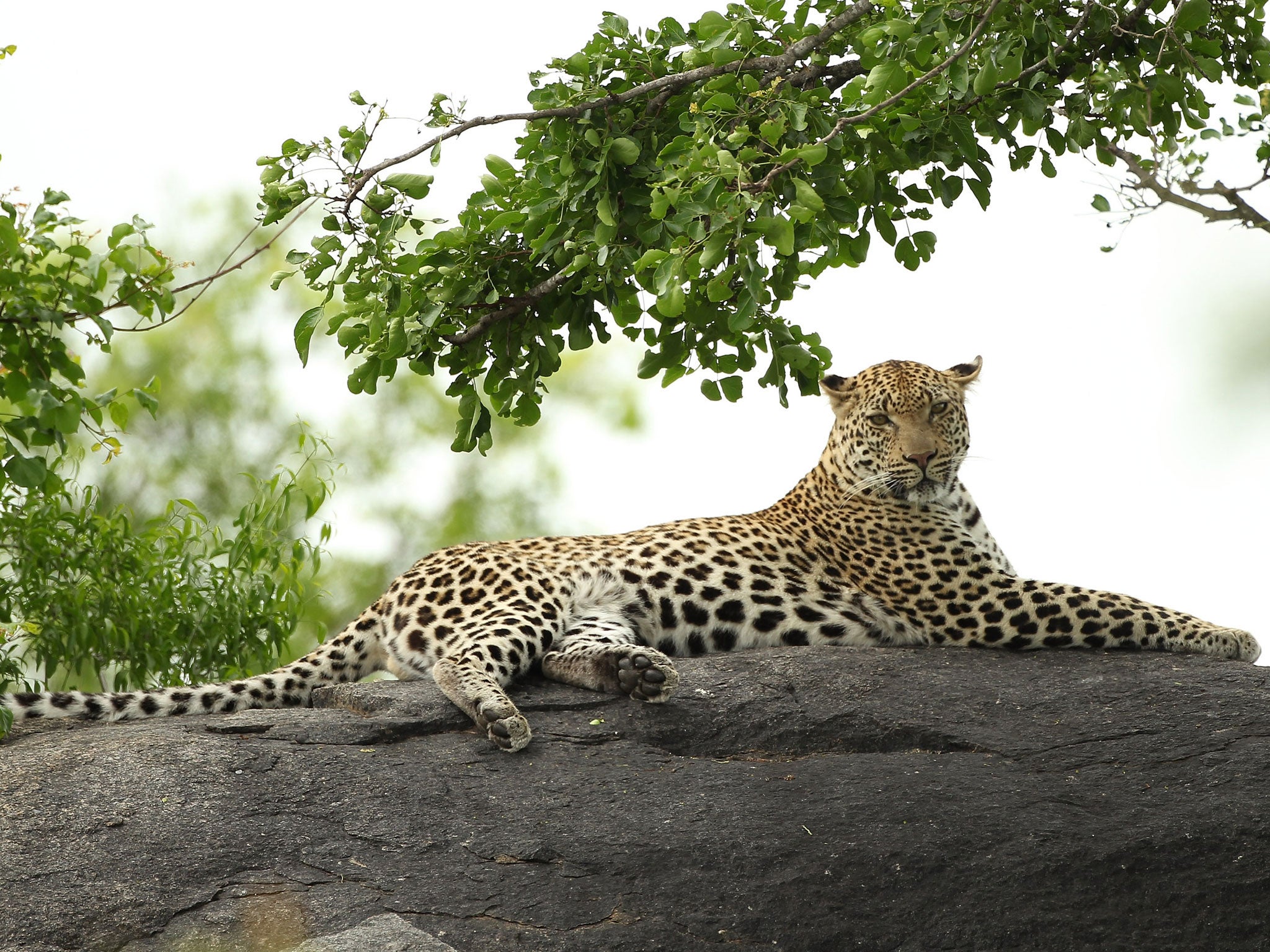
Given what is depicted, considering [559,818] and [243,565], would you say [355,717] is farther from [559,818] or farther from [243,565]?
[243,565]

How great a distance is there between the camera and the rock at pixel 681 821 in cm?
622

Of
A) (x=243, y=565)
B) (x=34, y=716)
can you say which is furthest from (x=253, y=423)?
(x=34, y=716)

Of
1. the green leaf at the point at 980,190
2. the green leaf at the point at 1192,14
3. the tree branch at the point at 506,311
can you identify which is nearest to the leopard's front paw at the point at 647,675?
the tree branch at the point at 506,311

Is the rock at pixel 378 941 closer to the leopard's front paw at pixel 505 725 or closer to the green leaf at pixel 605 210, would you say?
the leopard's front paw at pixel 505 725

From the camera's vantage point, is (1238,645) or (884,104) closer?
(884,104)

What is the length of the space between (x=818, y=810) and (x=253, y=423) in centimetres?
1968

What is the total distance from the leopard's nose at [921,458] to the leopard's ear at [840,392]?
0.71m

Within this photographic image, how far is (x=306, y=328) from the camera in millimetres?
7398

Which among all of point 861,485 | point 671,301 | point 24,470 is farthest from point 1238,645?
point 24,470

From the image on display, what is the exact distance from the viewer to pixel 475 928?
20.1 ft

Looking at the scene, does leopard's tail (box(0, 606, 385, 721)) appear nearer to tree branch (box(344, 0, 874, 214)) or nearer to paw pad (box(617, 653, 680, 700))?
paw pad (box(617, 653, 680, 700))

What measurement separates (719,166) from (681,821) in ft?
10.5

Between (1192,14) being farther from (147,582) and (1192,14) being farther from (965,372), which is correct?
(147,582)

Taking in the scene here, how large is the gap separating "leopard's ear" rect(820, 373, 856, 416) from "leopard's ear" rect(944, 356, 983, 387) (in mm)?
702
